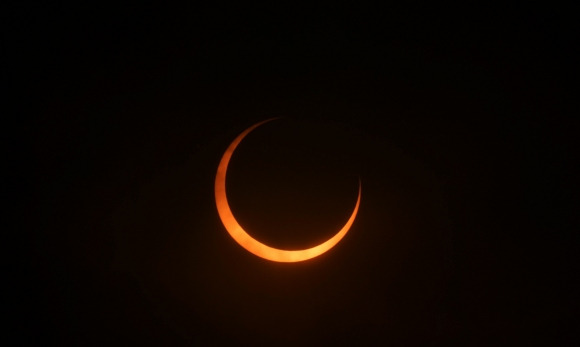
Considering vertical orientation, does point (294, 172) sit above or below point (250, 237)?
above

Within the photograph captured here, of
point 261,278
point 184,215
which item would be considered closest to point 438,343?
point 261,278

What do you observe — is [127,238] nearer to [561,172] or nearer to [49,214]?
[49,214]

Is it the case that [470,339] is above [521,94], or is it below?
below

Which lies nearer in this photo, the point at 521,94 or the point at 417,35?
the point at 417,35

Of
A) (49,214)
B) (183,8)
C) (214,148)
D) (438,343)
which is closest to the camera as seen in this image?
(183,8)
